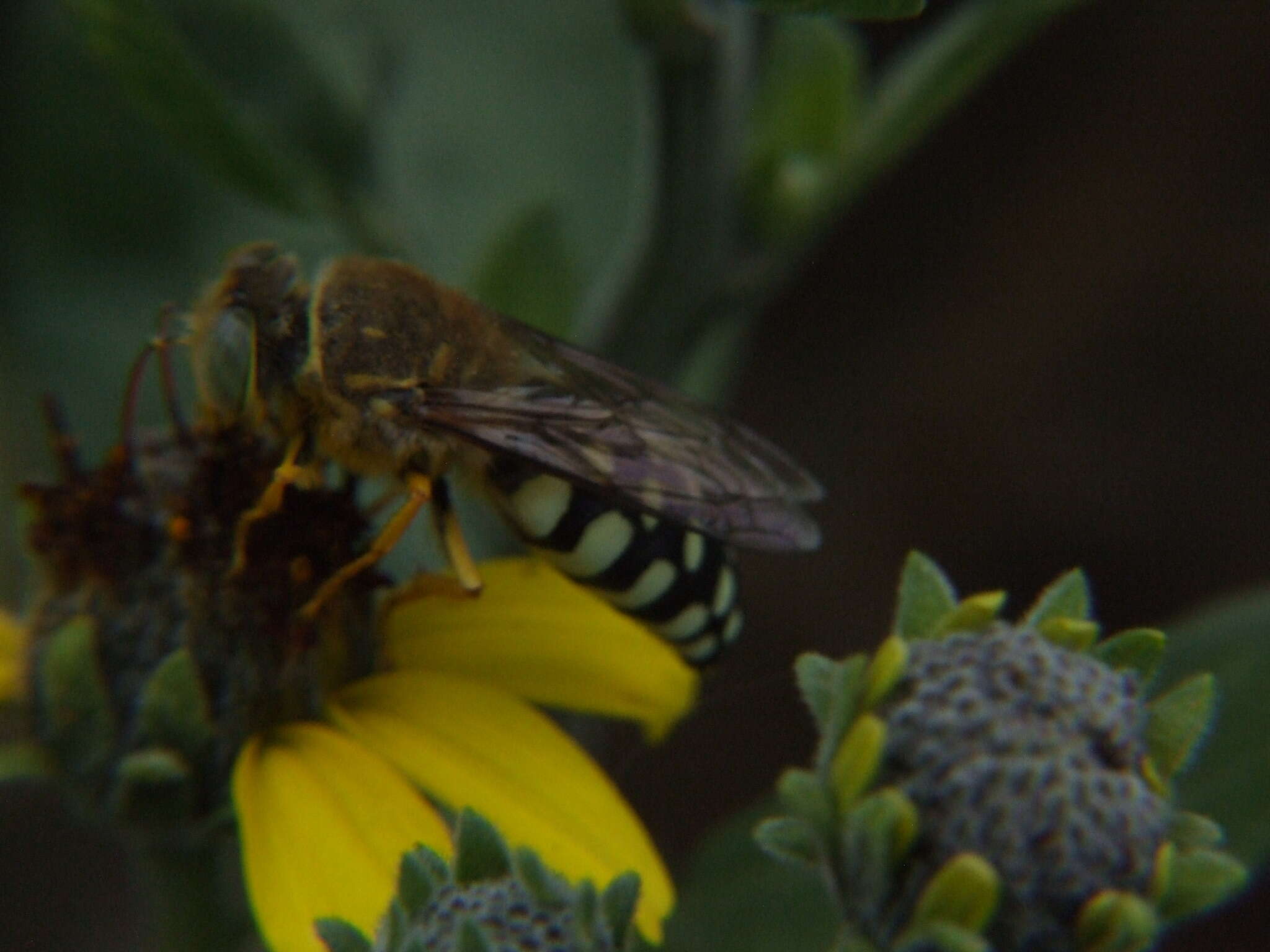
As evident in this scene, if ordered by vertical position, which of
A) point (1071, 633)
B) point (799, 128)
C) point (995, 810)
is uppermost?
point (799, 128)

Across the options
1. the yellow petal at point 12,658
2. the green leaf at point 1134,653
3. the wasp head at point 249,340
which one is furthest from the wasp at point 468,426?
the green leaf at point 1134,653

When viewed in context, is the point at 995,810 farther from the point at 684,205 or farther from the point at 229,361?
the point at 684,205

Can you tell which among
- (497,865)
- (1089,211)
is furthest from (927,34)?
(497,865)

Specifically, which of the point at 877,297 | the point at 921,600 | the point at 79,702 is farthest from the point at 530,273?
the point at 877,297

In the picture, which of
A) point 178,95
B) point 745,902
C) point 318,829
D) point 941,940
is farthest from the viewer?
point 745,902

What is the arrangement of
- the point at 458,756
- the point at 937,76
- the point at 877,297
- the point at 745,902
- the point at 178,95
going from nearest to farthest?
1. the point at 458,756
2. the point at 178,95
3. the point at 937,76
4. the point at 745,902
5. the point at 877,297

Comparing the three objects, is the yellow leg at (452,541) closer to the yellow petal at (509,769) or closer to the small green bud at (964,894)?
the yellow petal at (509,769)
